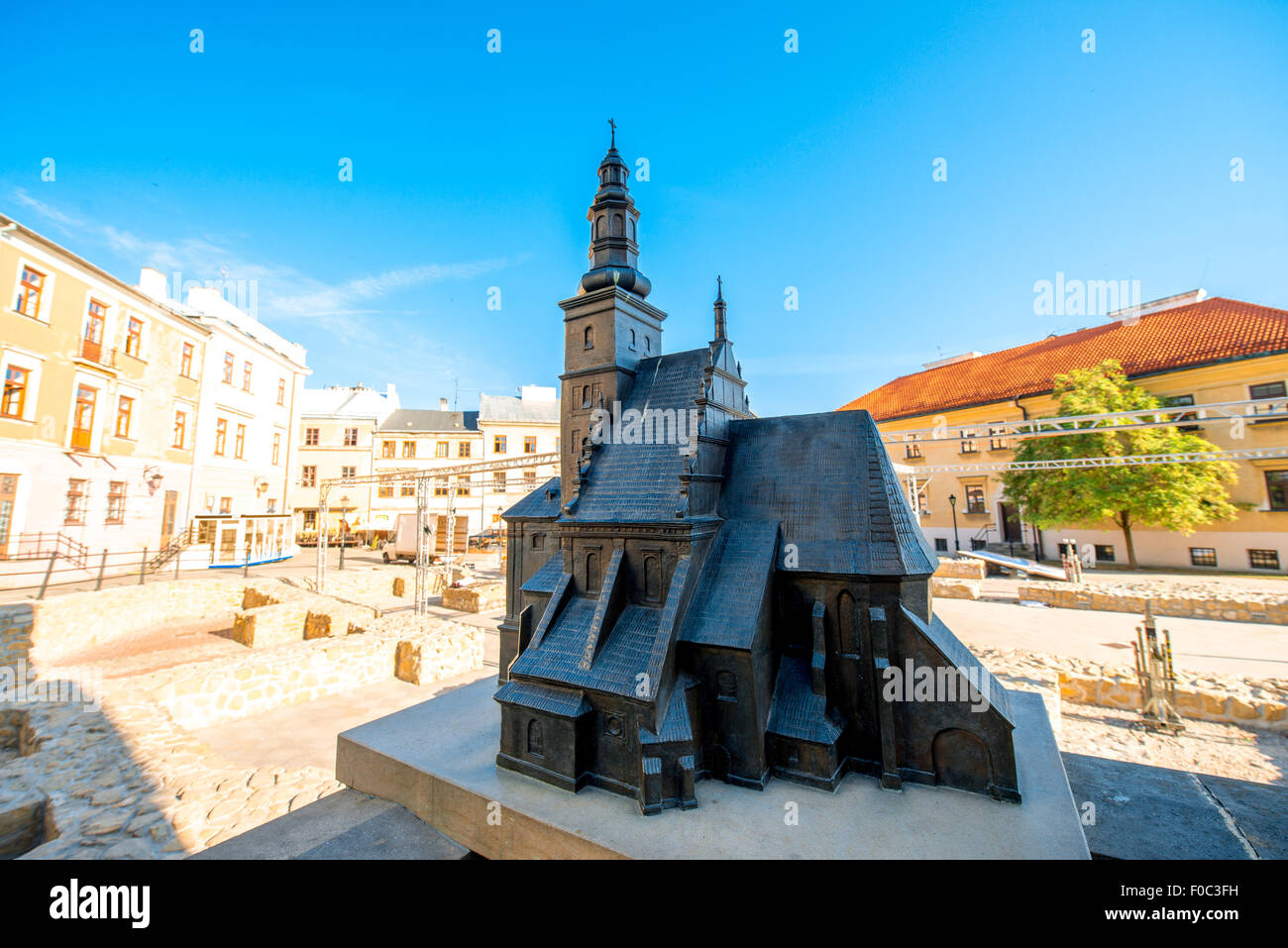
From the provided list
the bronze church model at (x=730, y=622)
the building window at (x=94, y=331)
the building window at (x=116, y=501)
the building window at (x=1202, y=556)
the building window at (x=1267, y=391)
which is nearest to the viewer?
the bronze church model at (x=730, y=622)

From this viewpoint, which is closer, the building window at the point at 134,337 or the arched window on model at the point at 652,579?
the arched window on model at the point at 652,579

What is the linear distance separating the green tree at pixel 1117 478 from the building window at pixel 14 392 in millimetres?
48109

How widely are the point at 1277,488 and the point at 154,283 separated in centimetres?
6373

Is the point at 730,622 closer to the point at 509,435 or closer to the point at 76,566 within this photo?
the point at 76,566

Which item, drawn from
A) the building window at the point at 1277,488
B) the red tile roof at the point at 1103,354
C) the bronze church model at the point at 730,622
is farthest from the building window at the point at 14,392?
the building window at the point at 1277,488

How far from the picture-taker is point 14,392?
19297mm

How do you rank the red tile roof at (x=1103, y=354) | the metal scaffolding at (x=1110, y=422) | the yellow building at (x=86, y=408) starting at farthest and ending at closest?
the red tile roof at (x=1103, y=354) < the yellow building at (x=86, y=408) < the metal scaffolding at (x=1110, y=422)

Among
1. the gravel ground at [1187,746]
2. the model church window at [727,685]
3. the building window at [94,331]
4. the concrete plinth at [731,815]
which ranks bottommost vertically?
the gravel ground at [1187,746]

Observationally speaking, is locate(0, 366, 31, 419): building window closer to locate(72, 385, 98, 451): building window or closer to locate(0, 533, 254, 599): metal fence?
locate(72, 385, 98, 451): building window

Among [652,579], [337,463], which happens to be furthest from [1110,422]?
[337,463]

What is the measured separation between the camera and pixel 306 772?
10.6m

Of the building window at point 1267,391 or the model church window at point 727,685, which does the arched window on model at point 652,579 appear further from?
the building window at point 1267,391

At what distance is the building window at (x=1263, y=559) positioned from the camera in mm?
26778
